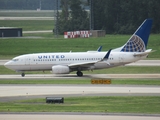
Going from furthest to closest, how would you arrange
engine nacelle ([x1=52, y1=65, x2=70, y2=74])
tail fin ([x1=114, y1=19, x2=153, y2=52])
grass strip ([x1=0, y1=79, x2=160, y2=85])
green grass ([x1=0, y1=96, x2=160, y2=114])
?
tail fin ([x1=114, y1=19, x2=153, y2=52]), engine nacelle ([x1=52, y1=65, x2=70, y2=74]), grass strip ([x1=0, y1=79, x2=160, y2=85]), green grass ([x1=0, y1=96, x2=160, y2=114])

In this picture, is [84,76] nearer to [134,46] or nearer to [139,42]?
[134,46]

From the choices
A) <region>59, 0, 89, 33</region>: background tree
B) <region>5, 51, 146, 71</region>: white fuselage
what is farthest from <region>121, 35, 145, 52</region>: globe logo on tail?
<region>59, 0, 89, 33</region>: background tree

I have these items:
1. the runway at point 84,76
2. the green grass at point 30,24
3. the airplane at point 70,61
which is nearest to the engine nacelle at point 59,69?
the airplane at point 70,61

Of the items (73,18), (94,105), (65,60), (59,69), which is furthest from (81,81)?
(73,18)

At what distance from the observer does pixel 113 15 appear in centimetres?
13550

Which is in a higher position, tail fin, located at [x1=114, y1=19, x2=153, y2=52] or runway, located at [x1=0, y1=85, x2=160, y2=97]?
tail fin, located at [x1=114, y1=19, x2=153, y2=52]

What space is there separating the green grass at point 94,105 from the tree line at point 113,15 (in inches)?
3288

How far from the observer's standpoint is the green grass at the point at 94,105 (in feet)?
128

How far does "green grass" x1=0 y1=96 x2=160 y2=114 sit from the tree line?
83.5 m

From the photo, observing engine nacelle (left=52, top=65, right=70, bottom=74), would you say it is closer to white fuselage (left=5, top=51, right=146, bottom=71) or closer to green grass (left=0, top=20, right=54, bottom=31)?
white fuselage (left=5, top=51, right=146, bottom=71)

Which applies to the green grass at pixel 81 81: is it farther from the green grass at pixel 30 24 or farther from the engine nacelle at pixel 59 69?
the green grass at pixel 30 24

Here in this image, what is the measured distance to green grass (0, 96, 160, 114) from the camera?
3888 centimetres

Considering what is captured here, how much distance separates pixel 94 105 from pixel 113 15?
95.5 meters

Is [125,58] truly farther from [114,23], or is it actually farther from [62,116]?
[114,23]
